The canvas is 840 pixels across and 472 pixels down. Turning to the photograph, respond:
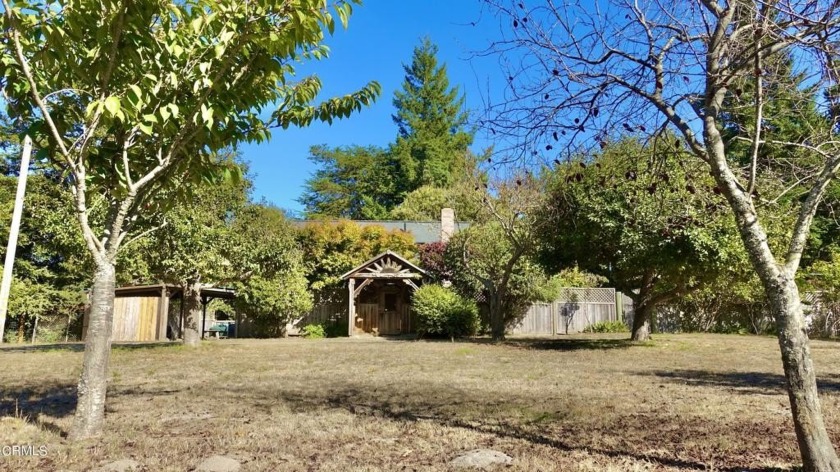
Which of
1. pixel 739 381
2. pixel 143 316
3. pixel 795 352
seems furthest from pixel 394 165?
pixel 795 352

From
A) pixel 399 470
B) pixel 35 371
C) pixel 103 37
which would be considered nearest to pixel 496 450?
pixel 399 470

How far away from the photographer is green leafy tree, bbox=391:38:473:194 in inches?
1708

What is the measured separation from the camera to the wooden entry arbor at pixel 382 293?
22.5 meters

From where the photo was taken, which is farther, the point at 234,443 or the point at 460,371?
the point at 460,371

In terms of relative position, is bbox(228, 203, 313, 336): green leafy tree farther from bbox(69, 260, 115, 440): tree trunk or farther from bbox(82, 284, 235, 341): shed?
bbox(69, 260, 115, 440): tree trunk

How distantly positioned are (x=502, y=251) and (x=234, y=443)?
51.5 feet

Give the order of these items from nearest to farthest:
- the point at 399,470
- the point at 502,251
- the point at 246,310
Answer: the point at 399,470 → the point at 502,251 → the point at 246,310

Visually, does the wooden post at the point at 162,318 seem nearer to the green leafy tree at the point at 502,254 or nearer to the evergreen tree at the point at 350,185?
the green leafy tree at the point at 502,254

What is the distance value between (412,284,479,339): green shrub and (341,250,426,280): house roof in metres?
2.55

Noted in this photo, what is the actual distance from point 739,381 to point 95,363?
8347mm

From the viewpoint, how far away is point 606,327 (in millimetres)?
23891

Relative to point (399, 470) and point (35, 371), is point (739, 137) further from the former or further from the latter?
point (35, 371)

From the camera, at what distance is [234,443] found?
4.72 m

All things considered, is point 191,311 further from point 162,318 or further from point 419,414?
point 419,414
